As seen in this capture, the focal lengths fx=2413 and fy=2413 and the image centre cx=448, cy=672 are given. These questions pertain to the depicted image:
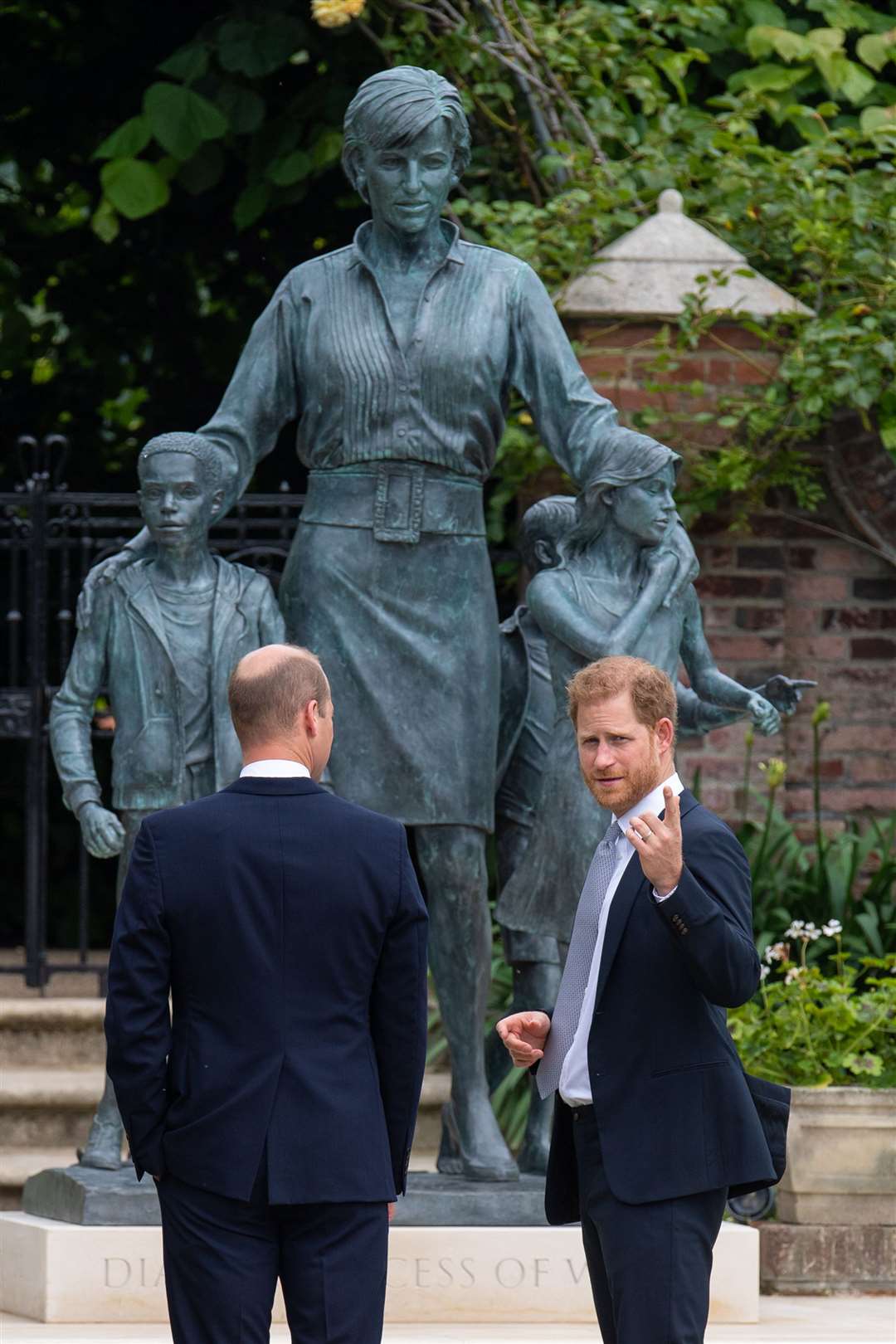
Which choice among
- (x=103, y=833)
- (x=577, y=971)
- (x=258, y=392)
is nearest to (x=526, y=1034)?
(x=577, y=971)

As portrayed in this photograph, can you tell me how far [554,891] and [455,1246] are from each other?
2.60 ft

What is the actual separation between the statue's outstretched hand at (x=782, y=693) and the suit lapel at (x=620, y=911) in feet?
6.23

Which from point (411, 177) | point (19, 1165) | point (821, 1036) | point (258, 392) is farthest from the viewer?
point (19, 1165)

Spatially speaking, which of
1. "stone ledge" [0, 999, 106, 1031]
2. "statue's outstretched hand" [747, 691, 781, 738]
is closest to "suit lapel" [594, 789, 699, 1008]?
"statue's outstretched hand" [747, 691, 781, 738]

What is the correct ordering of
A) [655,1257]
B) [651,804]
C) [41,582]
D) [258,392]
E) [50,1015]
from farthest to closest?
[41,582], [50,1015], [258,392], [651,804], [655,1257]

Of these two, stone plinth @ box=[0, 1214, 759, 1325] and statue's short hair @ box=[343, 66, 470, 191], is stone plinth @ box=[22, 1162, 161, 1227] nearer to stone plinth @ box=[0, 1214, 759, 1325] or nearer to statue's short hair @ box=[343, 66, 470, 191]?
stone plinth @ box=[0, 1214, 759, 1325]

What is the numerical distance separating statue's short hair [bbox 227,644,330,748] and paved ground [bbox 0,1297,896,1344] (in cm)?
181

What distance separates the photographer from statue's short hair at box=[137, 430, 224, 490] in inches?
205

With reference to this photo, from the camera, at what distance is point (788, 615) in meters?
7.94

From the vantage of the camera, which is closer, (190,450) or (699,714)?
(190,450)

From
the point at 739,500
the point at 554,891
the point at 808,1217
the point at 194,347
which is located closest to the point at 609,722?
the point at 554,891

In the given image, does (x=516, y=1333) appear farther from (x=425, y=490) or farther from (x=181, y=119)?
(x=181, y=119)

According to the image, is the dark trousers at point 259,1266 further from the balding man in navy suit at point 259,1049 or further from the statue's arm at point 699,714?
the statue's arm at point 699,714

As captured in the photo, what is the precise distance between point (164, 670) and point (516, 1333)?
1.60 meters
